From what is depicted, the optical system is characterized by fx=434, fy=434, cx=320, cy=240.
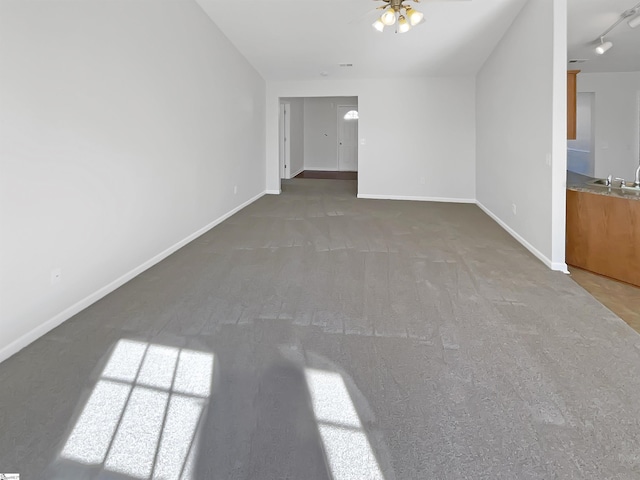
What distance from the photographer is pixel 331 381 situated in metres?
2.08

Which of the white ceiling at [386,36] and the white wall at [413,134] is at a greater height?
the white ceiling at [386,36]

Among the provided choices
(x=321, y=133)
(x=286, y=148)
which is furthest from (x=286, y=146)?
(x=321, y=133)

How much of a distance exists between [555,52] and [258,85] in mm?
5507

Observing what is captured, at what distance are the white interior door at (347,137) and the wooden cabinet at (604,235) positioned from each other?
10.4 metres

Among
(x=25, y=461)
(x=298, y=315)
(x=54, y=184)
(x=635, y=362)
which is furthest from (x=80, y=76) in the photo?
(x=635, y=362)

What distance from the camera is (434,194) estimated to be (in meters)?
8.45

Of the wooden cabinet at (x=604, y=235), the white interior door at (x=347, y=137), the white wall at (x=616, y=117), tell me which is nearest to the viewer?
the wooden cabinet at (x=604, y=235)

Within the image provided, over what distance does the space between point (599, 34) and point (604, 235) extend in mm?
3353

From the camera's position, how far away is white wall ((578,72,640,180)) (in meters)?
8.05

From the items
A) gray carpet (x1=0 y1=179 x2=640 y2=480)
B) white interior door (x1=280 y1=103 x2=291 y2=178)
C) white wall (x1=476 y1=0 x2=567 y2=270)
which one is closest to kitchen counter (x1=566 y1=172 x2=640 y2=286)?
white wall (x1=476 y1=0 x2=567 y2=270)

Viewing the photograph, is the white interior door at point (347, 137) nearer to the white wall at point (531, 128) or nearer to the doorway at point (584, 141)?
the doorway at point (584, 141)

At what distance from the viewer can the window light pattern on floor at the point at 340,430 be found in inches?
59.7

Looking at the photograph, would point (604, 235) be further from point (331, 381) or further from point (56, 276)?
point (56, 276)

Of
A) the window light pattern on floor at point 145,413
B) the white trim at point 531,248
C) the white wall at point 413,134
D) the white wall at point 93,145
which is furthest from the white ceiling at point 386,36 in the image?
the window light pattern on floor at point 145,413
